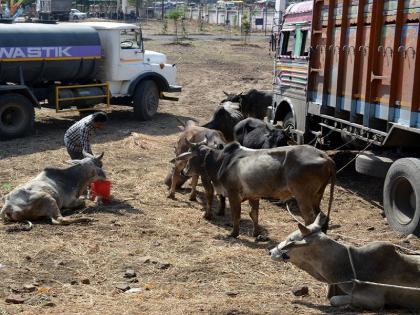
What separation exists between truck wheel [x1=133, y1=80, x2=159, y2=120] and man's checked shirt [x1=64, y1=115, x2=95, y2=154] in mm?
7364

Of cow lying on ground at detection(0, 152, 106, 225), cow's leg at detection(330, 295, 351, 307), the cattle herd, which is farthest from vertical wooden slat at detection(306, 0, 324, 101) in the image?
cow's leg at detection(330, 295, 351, 307)

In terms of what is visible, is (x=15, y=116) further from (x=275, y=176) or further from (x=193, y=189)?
(x=275, y=176)

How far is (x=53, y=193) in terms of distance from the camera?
9.21m

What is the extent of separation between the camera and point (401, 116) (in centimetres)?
865

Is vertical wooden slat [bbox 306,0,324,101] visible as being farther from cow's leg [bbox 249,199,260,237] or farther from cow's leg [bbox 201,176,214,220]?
cow's leg [bbox 249,199,260,237]

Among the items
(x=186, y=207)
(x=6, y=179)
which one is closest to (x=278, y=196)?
(x=186, y=207)

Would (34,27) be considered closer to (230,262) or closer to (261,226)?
(261,226)

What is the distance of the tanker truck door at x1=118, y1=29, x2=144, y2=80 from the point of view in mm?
17578

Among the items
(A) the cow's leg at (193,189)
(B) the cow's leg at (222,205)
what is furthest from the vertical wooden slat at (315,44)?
(B) the cow's leg at (222,205)

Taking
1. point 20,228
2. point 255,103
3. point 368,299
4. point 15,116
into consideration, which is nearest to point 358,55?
point 368,299

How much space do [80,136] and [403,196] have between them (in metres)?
4.76

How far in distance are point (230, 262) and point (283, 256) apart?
1.53 meters

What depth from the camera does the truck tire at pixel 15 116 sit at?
1523 cm

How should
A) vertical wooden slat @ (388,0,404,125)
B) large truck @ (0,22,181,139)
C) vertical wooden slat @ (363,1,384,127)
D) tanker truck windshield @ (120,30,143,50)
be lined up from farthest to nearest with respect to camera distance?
tanker truck windshield @ (120,30,143,50) < large truck @ (0,22,181,139) < vertical wooden slat @ (363,1,384,127) < vertical wooden slat @ (388,0,404,125)
